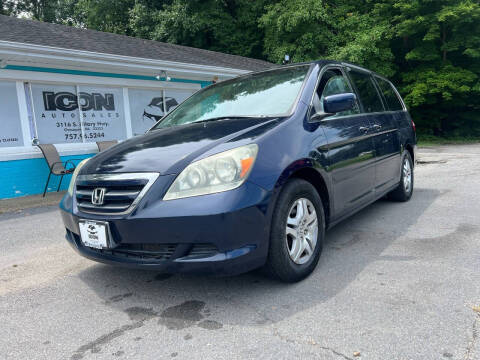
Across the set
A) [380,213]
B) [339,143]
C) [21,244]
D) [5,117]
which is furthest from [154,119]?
[339,143]

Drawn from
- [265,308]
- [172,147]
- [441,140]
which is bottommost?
[441,140]

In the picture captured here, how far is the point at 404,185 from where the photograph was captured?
199 inches

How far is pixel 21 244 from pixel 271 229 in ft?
10.4

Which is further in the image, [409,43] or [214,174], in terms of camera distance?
[409,43]

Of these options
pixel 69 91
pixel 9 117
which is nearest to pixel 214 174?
pixel 9 117

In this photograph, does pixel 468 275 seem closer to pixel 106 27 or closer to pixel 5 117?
pixel 5 117

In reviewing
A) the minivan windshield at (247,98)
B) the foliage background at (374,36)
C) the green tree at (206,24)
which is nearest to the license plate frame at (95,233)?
the minivan windshield at (247,98)

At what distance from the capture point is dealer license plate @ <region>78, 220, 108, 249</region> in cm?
237

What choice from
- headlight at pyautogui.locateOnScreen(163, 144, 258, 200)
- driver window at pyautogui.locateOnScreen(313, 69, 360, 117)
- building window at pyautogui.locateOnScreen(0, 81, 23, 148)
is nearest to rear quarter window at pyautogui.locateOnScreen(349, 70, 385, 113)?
driver window at pyautogui.locateOnScreen(313, 69, 360, 117)

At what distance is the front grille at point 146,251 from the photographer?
229 cm

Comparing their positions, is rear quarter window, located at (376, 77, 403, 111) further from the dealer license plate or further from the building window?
the building window

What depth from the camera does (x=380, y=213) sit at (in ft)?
15.2

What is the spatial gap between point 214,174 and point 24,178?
663 centimetres

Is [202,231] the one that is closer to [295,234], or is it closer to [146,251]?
[146,251]
